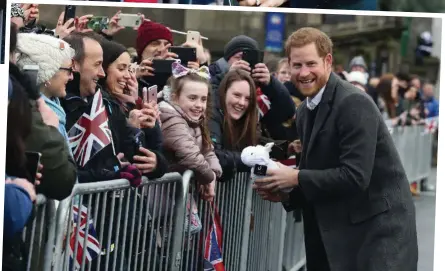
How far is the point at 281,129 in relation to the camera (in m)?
5.17

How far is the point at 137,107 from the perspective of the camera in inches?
178

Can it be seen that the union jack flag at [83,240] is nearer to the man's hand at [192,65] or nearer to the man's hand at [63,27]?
the man's hand at [63,27]

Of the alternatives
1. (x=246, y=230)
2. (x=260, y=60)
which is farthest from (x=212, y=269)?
(x=260, y=60)

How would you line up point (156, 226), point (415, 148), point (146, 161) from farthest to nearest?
point (415, 148) < point (156, 226) < point (146, 161)

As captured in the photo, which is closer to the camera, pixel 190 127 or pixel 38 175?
pixel 38 175

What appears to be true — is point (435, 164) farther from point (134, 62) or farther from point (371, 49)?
point (134, 62)

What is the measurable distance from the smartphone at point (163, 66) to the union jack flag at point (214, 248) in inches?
29.4

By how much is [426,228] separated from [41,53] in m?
2.04

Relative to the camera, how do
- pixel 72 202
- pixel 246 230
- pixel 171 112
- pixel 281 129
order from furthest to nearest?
pixel 246 230 → pixel 281 129 → pixel 171 112 → pixel 72 202

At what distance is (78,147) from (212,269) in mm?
1221

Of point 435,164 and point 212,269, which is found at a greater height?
point 435,164

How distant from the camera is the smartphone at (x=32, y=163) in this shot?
11.9 ft

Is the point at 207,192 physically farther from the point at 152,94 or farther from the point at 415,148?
the point at 415,148

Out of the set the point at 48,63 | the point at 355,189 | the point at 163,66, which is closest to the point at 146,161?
the point at 163,66
